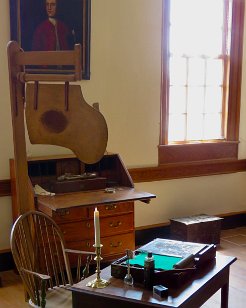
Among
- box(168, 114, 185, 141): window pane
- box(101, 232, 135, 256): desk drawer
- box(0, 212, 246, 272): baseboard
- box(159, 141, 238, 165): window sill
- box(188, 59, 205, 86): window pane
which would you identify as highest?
box(188, 59, 205, 86): window pane

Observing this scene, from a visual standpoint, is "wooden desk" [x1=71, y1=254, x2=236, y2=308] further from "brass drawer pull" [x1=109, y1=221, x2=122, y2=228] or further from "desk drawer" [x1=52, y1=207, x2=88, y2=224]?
"brass drawer pull" [x1=109, y1=221, x2=122, y2=228]

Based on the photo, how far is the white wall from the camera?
3.98 m

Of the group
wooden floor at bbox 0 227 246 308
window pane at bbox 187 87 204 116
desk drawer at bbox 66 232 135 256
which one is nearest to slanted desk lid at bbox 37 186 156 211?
desk drawer at bbox 66 232 135 256

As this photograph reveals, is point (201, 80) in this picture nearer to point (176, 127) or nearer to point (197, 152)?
point (176, 127)

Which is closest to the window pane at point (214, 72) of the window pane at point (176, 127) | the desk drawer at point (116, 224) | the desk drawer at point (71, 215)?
the window pane at point (176, 127)

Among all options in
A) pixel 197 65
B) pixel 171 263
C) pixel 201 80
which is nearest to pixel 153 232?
pixel 201 80

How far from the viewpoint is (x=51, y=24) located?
12.5 ft

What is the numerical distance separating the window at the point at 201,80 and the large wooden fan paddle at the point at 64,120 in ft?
8.32

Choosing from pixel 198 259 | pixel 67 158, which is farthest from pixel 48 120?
pixel 67 158

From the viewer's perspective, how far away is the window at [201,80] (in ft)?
15.2

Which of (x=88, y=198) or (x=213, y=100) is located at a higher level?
(x=213, y=100)

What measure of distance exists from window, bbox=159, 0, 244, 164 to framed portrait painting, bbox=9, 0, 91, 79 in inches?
35.8

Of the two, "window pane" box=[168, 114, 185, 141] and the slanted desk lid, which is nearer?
the slanted desk lid

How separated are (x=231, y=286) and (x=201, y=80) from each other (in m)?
2.29
